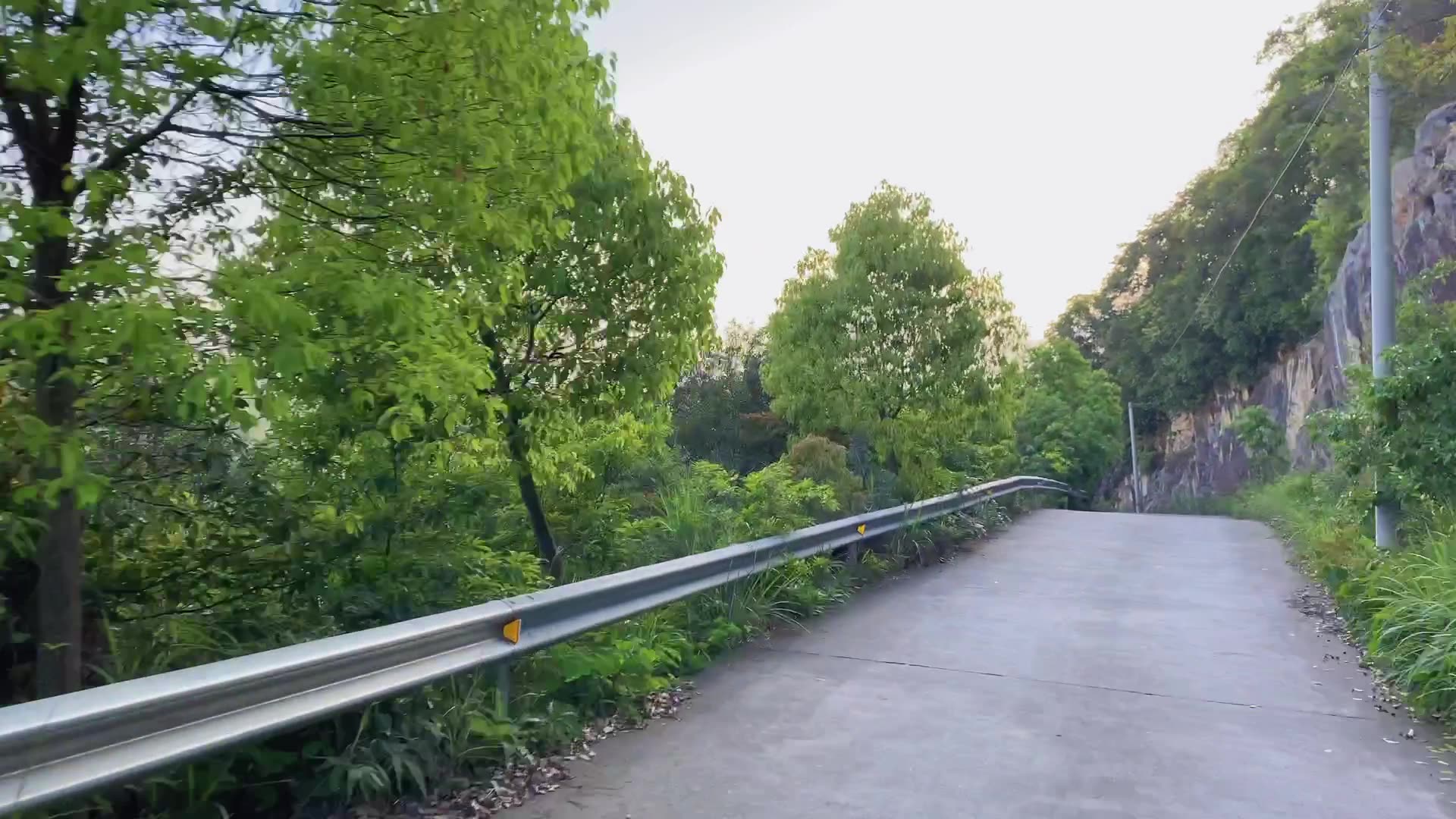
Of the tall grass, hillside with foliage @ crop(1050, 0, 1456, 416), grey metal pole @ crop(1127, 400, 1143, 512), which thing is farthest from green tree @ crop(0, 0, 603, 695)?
grey metal pole @ crop(1127, 400, 1143, 512)

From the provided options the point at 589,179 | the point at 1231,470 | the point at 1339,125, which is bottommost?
the point at 1231,470

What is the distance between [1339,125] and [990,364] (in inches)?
972

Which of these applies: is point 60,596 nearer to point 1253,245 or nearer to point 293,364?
point 293,364

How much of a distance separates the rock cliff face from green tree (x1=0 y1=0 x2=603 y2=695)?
12.2 meters

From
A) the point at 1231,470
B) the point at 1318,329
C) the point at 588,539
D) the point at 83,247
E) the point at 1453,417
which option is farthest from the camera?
the point at 1231,470

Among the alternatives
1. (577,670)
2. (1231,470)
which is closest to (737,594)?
(577,670)

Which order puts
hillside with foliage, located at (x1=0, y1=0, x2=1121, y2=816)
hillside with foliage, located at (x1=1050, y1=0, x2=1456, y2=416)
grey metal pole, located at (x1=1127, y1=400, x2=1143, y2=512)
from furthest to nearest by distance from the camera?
grey metal pole, located at (x1=1127, y1=400, x2=1143, y2=512), hillside with foliage, located at (x1=1050, y1=0, x2=1456, y2=416), hillside with foliage, located at (x1=0, y1=0, x2=1121, y2=816)

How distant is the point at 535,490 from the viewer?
8.80m

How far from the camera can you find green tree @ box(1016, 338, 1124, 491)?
4056cm

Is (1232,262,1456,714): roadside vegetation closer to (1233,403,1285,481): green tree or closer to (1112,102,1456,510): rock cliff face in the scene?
(1112,102,1456,510): rock cliff face

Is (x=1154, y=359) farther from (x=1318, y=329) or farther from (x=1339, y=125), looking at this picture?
(x=1339, y=125)

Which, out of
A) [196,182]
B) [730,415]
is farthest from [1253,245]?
[196,182]

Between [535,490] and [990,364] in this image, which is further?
[990,364]

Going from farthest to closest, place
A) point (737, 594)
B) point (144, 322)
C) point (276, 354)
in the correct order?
point (737, 594) → point (276, 354) → point (144, 322)
